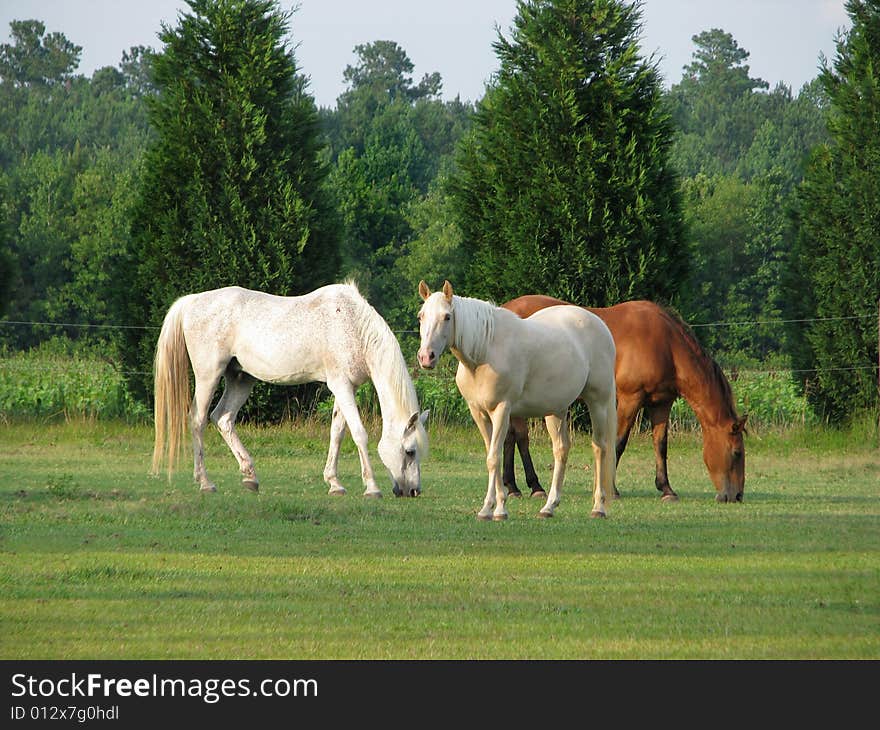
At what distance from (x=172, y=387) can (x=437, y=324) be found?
389 cm

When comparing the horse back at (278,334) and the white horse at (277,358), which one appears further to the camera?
the horse back at (278,334)

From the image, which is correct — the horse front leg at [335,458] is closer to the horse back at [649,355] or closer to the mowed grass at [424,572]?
the mowed grass at [424,572]

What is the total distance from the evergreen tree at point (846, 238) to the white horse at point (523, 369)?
26.8 ft

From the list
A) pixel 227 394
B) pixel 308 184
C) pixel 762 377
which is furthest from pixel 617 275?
pixel 762 377

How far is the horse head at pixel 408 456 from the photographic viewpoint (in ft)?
37.0

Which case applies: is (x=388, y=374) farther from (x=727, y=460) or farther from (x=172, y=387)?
(x=727, y=460)

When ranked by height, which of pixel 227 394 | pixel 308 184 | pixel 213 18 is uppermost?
pixel 213 18

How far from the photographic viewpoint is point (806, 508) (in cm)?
1087

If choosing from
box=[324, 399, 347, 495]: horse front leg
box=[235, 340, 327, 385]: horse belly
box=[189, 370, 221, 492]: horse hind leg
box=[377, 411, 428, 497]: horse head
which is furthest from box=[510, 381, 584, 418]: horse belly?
box=[189, 370, 221, 492]: horse hind leg

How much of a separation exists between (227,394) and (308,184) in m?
6.35

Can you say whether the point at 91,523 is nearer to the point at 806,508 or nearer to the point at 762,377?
the point at 806,508

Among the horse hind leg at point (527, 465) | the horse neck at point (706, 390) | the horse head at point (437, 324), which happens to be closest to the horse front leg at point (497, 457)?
the horse head at point (437, 324)

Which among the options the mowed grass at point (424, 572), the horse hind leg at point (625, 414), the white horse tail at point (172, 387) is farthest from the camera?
the horse hind leg at point (625, 414)

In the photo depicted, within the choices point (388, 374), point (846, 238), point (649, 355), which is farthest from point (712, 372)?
point (846, 238)
